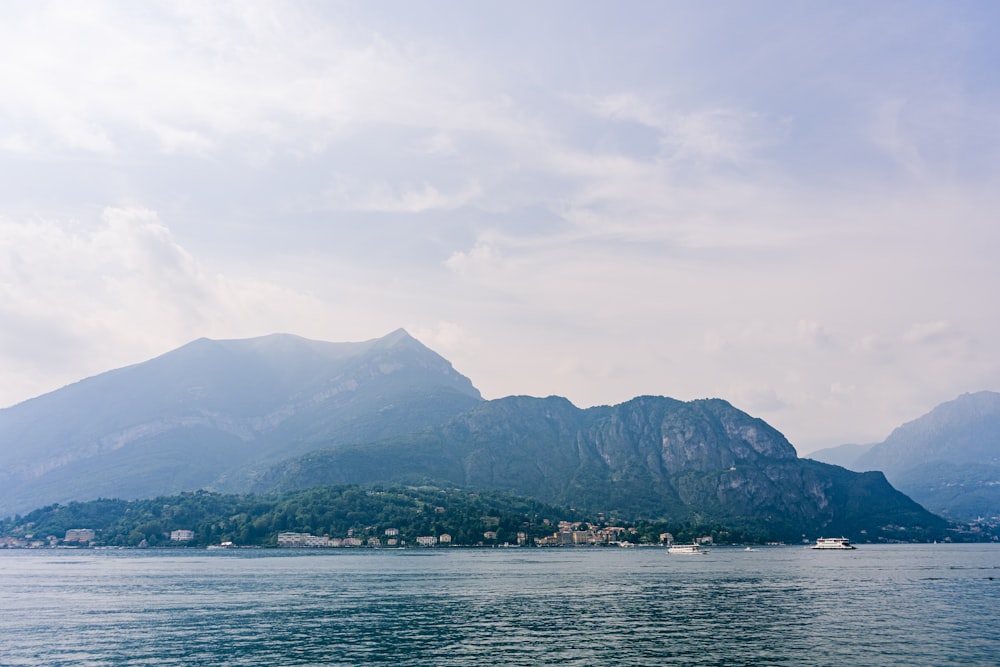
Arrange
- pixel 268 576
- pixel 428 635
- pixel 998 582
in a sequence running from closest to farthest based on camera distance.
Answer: pixel 428 635 → pixel 998 582 → pixel 268 576

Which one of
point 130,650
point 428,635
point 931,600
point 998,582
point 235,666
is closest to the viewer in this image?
point 235,666

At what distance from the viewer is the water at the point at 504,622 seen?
7950 cm

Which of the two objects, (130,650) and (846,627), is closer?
(130,650)

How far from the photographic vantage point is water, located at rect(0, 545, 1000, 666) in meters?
79.5

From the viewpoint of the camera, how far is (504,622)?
102 m

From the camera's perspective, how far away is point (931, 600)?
5123 inches

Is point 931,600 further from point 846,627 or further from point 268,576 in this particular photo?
point 268,576

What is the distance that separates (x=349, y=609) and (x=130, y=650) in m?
39.0

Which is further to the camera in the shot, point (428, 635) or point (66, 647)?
point (428, 635)

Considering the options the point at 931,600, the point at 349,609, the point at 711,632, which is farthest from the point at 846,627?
the point at 349,609

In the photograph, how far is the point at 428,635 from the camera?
9250cm

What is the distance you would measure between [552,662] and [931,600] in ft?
283

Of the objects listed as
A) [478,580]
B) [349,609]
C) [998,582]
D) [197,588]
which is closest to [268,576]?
[197,588]

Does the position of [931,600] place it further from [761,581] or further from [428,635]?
[428,635]
